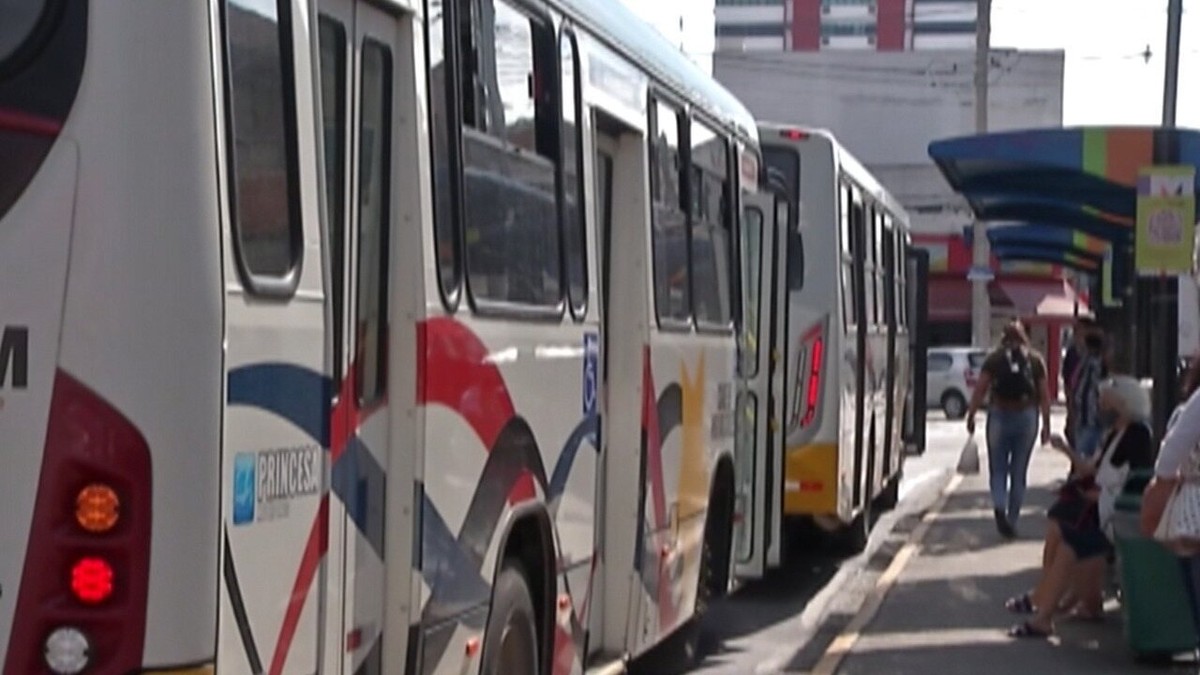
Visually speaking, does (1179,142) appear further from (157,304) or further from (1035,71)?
(1035,71)

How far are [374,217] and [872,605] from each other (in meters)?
9.61

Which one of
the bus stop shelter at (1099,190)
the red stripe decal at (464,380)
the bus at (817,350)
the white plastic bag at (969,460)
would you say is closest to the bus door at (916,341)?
the white plastic bag at (969,460)

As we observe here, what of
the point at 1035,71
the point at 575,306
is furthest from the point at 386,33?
the point at 1035,71

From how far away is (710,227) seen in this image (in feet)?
38.7

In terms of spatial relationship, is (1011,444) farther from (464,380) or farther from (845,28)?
(845,28)

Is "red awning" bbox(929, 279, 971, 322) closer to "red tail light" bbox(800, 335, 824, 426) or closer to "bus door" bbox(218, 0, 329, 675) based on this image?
"red tail light" bbox(800, 335, 824, 426)

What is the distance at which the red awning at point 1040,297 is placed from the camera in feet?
186

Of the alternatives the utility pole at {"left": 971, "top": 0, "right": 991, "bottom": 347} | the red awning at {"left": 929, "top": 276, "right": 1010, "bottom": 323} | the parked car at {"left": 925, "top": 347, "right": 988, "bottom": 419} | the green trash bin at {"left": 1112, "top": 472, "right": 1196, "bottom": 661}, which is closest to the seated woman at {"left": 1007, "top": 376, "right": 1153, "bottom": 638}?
the green trash bin at {"left": 1112, "top": 472, "right": 1196, "bottom": 661}

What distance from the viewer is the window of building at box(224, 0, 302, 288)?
5000 millimetres

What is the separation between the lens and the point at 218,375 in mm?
4734

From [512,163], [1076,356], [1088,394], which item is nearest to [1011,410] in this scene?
[1088,394]

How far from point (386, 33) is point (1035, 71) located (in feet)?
212

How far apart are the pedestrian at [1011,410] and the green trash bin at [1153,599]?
659 centimetres

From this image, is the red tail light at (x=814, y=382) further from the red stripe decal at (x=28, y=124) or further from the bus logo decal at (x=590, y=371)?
the red stripe decal at (x=28, y=124)
